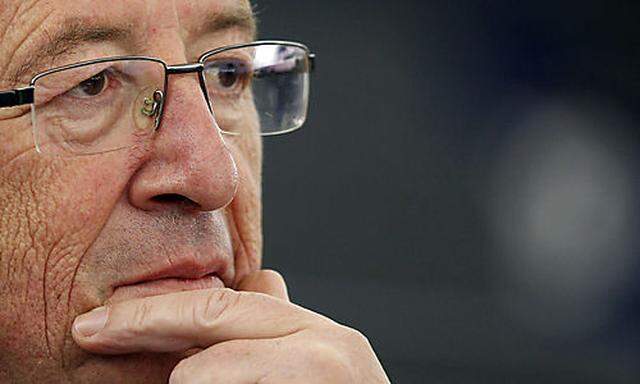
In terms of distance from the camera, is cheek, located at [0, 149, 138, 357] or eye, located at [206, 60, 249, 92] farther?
eye, located at [206, 60, 249, 92]

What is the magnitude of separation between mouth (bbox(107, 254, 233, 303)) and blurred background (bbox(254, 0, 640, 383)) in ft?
10.7

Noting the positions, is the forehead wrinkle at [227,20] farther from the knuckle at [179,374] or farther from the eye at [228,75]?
the knuckle at [179,374]

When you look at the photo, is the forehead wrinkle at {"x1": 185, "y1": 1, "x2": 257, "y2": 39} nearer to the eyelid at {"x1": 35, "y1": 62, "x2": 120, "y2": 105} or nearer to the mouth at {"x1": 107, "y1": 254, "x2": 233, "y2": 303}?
the eyelid at {"x1": 35, "y1": 62, "x2": 120, "y2": 105}

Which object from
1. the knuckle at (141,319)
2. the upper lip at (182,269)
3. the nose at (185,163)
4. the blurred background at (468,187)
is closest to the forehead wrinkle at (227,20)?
the nose at (185,163)

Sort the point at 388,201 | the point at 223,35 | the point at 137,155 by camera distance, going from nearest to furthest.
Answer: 1. the point at 137,155
2. the point at 223,35
3. the point at 388,201

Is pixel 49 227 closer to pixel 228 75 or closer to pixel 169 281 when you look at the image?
pixel 169 281

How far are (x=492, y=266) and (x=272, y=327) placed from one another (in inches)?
149

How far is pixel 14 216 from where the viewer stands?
194 centimetres

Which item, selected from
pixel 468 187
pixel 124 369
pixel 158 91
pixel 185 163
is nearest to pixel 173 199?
pixel 185 163

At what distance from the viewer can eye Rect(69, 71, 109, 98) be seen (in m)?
1.99

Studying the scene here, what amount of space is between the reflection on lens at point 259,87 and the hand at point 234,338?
442mm

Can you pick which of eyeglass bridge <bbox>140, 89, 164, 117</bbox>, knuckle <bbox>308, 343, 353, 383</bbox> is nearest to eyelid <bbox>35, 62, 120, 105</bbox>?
eyeglass bridge <bbox>140, 89, 164, 117</bbox>

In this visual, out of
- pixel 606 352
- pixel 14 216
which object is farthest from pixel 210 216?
pixel 606 352

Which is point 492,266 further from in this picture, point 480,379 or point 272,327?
point 272,327
